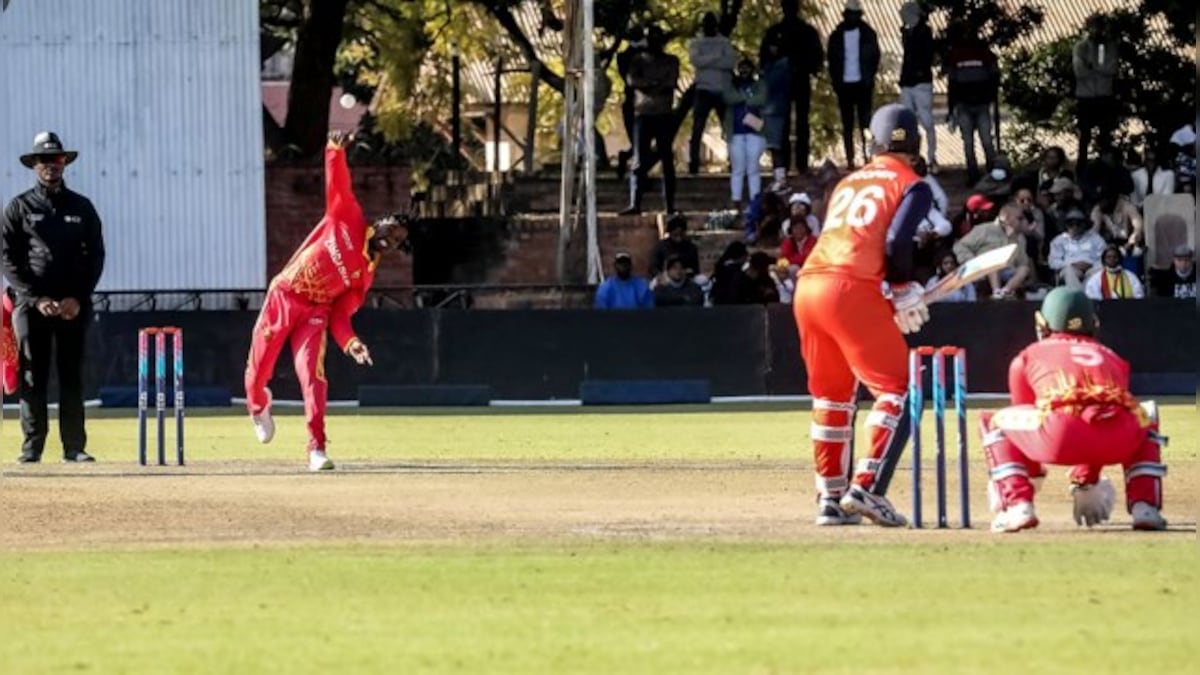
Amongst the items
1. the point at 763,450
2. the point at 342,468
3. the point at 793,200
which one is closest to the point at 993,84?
the point at 793,200

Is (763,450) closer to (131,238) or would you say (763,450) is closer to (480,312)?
(480,312)

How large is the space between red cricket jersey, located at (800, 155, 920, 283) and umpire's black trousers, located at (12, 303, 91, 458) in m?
7.55

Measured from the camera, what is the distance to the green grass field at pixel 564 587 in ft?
38.3

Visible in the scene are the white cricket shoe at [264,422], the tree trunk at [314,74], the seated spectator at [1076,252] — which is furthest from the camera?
the tree trunk at [314,74]

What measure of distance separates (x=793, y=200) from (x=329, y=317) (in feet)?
43.8

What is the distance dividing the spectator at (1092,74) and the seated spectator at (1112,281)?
4.48 meters

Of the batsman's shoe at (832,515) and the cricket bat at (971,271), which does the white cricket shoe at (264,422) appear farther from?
the cricket bat at (971,271)

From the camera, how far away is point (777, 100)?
3838 cm

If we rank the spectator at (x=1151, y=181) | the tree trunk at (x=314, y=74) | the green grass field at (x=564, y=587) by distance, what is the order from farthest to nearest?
the tree trunk at (x=314, y=74) < the spectator at (x=1151, y=181) < the green grass field at (x=564, y=587)

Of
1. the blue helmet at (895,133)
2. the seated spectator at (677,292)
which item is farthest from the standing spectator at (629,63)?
the blue helmet at (895,133)

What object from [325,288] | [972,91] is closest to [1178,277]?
[972,91]

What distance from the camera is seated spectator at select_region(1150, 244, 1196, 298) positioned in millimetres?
33719

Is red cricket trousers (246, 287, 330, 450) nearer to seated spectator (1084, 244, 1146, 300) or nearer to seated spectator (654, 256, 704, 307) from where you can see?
seated spectator (654, 256, 704, 307)

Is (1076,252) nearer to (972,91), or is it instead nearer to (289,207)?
(972,91)
